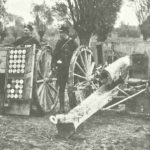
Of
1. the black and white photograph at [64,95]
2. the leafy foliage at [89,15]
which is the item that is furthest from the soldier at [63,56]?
the leafy foliage at [89,15]

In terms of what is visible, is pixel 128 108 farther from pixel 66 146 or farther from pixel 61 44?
pixel 66 146

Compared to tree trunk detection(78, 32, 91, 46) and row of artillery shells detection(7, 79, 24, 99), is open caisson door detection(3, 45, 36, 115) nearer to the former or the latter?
row of artillery shells detection(7, 79, 24, 99)

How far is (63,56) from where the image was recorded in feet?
26.8

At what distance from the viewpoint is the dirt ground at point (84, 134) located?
5.38 metres

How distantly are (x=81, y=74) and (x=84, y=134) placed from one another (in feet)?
8.28

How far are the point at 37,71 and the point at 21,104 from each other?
2.68ft

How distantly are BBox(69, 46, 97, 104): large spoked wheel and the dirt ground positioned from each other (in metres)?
0.74

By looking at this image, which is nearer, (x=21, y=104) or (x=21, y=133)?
(x=21, y=133)

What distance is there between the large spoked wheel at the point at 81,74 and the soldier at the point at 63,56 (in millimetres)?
207

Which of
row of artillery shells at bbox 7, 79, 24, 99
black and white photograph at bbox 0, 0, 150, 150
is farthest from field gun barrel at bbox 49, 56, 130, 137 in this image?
row of artillery shells at bbox 7, 79, 24, 99

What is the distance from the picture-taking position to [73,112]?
633 cm

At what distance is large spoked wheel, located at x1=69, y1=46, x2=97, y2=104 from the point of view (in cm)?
786

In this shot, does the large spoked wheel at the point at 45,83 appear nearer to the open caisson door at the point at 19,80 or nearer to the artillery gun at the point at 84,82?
the artillery gun at the point at 84,82

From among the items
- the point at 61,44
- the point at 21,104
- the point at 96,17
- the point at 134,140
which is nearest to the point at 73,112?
the point at 134,140
